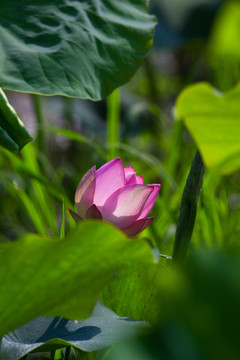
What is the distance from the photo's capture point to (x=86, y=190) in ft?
1.66

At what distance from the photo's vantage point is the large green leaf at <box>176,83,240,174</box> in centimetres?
30

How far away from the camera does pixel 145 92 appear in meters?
2.84

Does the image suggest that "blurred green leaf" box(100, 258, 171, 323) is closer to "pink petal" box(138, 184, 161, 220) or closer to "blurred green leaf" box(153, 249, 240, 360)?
"pink petal" box(138, 184, 161, 220)

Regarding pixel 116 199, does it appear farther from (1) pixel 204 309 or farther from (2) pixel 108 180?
(1) pixel 204 309

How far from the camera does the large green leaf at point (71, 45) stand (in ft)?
2.04

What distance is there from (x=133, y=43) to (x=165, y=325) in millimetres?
560

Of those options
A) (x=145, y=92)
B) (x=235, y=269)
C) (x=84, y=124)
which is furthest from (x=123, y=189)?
(x=145, y=92)

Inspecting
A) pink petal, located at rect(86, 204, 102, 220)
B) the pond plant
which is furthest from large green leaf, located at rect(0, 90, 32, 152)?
pink petal, located at rect(86, 204, 102, 220)

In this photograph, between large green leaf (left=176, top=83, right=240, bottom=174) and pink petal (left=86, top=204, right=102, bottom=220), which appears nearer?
large green leaf (left=176, top=83, right=240, bottom=174)

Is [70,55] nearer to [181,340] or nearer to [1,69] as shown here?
[1,69]

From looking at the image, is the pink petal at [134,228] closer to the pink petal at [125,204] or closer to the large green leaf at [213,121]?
the pink petal at [125,204]

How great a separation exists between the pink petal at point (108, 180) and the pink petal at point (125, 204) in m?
0.02

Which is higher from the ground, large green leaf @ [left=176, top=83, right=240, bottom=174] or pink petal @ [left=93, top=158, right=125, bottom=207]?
large green leaf @ [left=176, top=83, right=240, bottom=174]

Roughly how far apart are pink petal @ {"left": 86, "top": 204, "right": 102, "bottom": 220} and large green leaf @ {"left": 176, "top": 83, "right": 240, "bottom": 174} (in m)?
0.20
